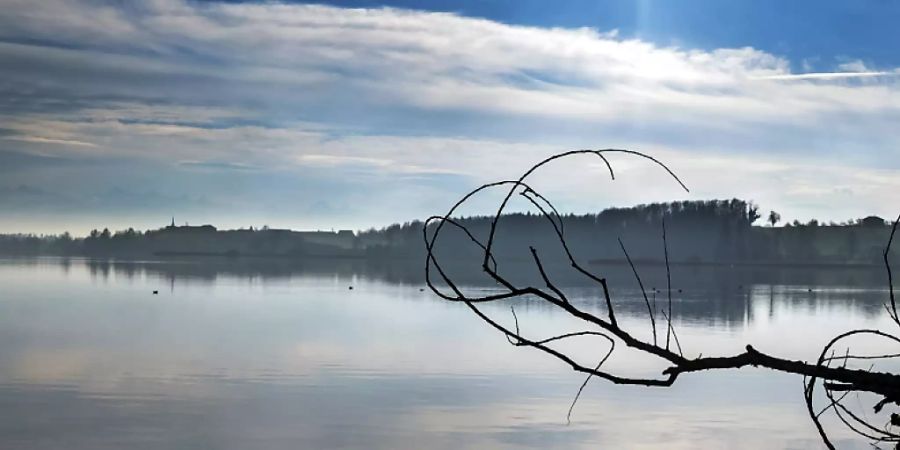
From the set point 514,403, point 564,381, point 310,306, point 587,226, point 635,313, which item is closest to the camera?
point 514,403

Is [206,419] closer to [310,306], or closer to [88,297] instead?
[310,306]

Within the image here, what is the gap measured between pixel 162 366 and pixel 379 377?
593cm

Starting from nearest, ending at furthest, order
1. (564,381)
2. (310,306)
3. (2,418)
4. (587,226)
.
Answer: (2,418) < (564,381) < (310,306) < (587,226)

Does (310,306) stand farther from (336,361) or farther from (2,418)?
(2,418)

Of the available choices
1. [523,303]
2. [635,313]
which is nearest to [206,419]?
[635,313]

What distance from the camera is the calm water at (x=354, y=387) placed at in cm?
1705

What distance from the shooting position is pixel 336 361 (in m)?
26.6

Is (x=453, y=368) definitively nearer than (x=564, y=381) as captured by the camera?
No

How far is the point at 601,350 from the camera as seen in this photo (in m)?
29.9

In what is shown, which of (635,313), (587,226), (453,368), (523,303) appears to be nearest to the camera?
(453,368)

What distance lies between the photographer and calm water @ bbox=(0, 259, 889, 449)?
17.0 m

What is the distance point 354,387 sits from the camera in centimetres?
2184

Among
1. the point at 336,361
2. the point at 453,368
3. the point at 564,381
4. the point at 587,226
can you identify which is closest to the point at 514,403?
the point at 564,381

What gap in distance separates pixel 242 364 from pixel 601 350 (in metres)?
10.7
